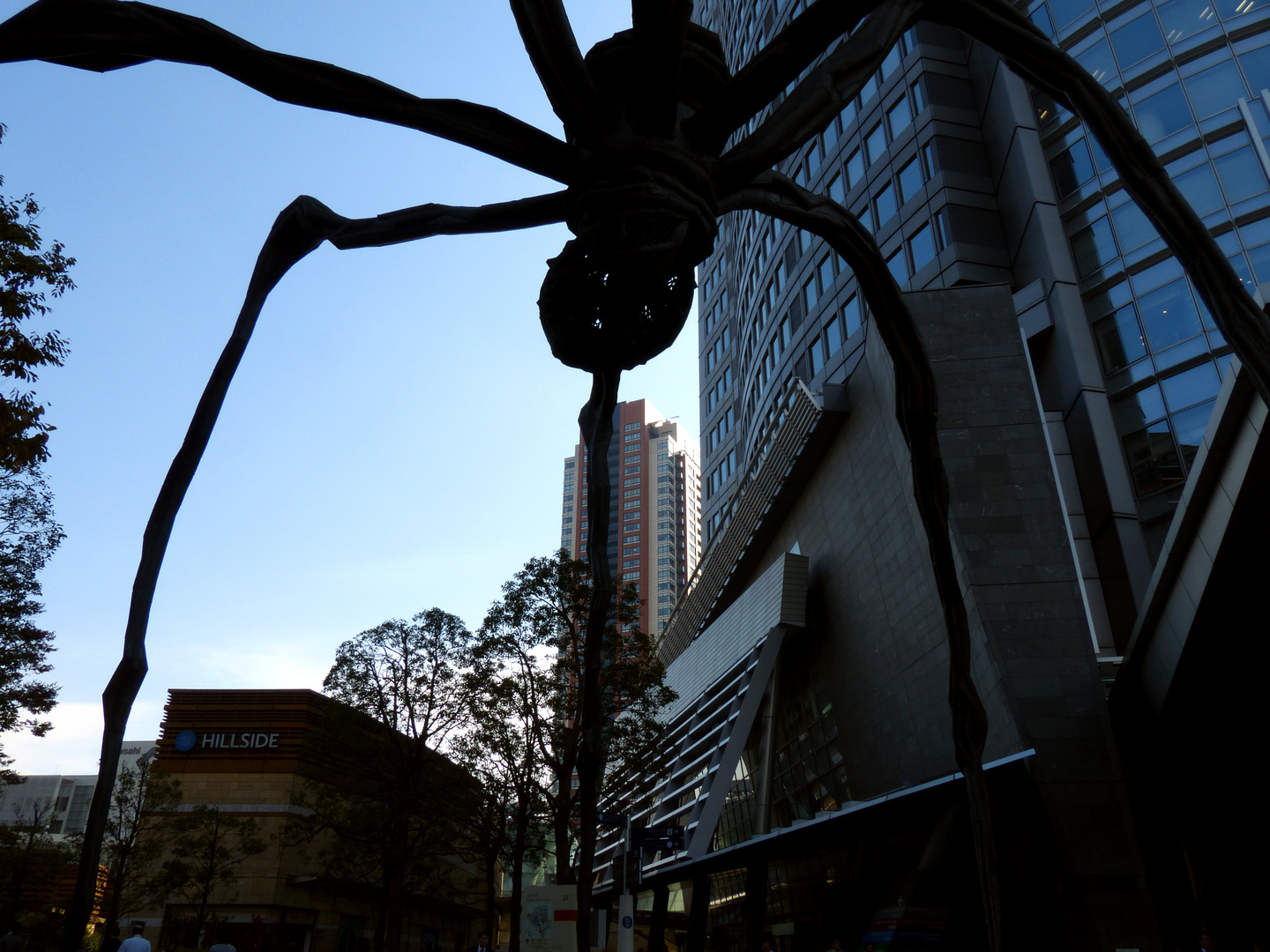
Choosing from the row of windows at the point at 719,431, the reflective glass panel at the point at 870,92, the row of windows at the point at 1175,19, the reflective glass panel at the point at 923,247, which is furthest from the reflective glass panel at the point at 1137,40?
the row of windows at the point at 719,431

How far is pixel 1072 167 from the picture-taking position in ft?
80.6

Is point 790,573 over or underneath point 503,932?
over

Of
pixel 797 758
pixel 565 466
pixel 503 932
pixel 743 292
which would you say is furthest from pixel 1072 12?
pixel 565 466

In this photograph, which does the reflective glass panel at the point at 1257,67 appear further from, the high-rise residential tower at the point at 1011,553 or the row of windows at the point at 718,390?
the row of windows at the point at 718,390


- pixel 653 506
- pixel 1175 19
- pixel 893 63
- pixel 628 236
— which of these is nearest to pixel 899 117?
pixel 893 63

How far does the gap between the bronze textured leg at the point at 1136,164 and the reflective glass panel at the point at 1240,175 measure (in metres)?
22.1

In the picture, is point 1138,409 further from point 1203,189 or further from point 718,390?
point 718,390

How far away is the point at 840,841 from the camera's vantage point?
1545cm

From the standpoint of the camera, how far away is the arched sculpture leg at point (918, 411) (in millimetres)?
3180

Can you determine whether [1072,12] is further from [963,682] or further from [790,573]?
[963,682]

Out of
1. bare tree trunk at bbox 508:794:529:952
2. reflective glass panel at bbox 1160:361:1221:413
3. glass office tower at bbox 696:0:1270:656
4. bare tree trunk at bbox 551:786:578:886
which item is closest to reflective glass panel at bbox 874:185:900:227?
glass office tower at bbox 696:0:1270:656

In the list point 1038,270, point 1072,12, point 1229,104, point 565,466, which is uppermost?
point 565,466

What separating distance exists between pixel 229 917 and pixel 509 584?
24.6 meters

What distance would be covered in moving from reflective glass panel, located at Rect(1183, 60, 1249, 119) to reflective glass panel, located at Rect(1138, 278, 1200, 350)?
15.2 ft
